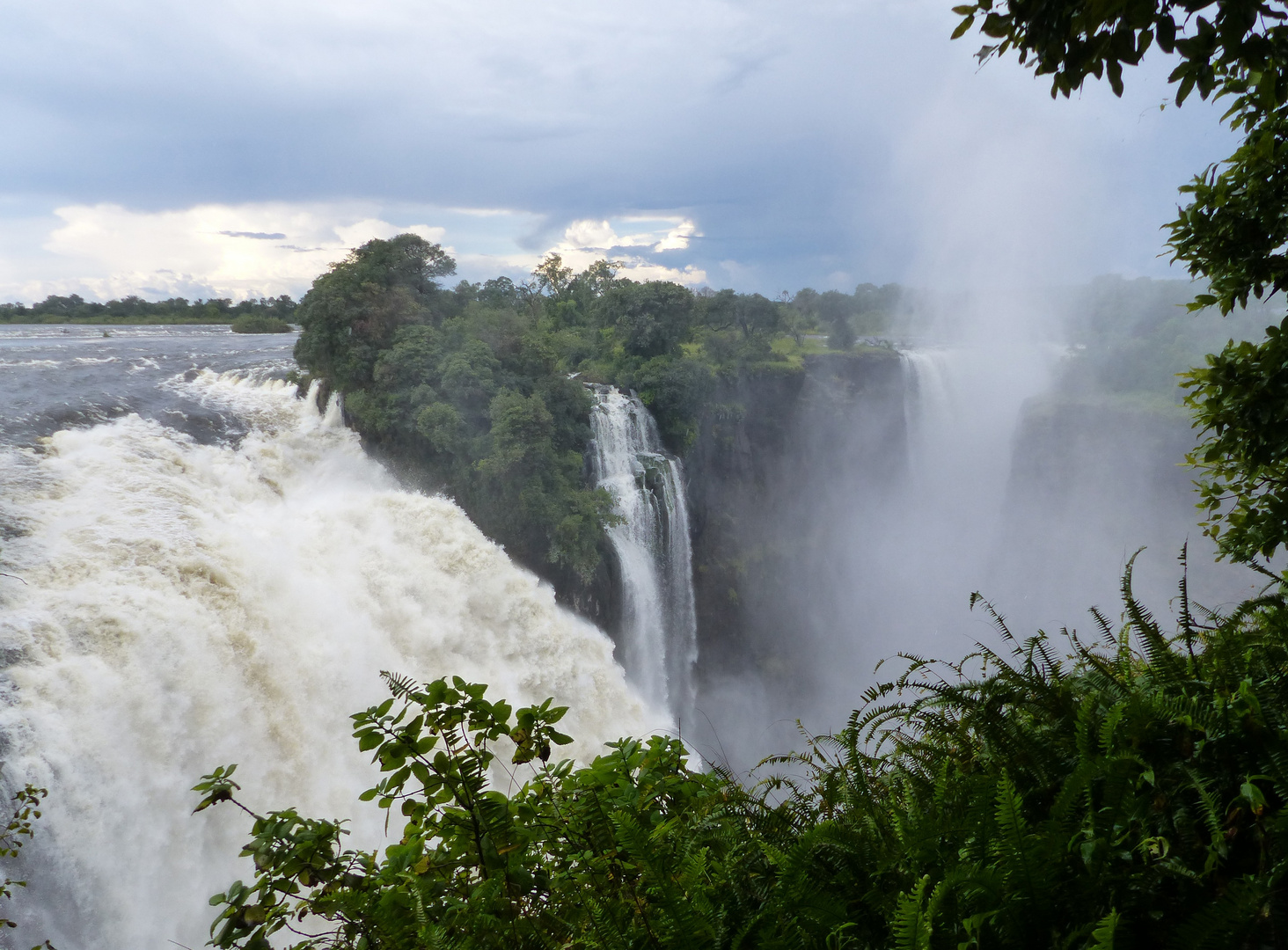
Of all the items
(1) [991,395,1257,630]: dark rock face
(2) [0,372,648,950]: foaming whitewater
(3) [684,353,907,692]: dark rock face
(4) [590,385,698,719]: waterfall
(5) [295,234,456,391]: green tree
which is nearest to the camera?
(2) [0,372,648,950]: foaming whitewater

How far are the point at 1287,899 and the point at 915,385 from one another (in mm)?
28654

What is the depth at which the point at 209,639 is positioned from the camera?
25.2 feet

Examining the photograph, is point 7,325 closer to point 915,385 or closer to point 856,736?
point 856,736

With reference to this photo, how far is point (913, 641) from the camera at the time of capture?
84.0ft

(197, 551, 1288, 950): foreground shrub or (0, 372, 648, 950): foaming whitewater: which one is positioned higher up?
(197, 551, 1288, 950): foreground shrub

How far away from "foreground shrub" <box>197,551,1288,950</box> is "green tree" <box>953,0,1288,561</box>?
3.76ft

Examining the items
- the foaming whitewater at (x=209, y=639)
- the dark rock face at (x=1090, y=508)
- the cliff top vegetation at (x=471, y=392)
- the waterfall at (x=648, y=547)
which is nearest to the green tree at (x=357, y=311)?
the cliff top vegetation at (x=471, y=392)

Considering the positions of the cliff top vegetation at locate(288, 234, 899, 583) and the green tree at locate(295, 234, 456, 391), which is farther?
the green tree at locate(295, 234, 456, 391)

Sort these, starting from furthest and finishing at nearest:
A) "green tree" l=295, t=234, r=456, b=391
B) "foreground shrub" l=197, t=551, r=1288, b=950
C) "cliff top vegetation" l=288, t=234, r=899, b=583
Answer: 1. "green tree" l=295, t=234, r=456, b=391
2. "cliff top vegetation" l=288, t=234, r=899, b=583
3. "foreground shrub" l=197, t=551, r=1288, b=950

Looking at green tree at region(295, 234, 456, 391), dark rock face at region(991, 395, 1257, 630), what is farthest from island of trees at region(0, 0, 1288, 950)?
dark rock face at region(991, 395, 1257, 630)

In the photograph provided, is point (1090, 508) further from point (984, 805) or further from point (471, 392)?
point (984, 805)

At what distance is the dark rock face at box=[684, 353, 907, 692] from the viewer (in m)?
20.3

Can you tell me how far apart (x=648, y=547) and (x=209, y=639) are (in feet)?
32.0

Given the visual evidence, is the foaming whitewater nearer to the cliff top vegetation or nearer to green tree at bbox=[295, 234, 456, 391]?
the cliff top vegetation
